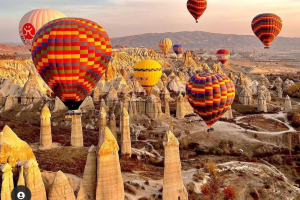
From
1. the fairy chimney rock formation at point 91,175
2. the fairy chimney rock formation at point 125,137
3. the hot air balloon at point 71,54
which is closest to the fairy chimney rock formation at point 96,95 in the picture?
the fairy chimney rock formation at point 125,137

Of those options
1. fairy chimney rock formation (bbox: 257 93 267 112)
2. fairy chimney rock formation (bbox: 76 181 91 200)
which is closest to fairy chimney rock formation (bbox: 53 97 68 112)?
fairy chimney rock formation (bbox: 257 93 267 112)

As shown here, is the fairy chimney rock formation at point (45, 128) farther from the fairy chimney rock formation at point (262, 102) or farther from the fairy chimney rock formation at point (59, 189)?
the fairy chimney rock formation at point (262, 102)

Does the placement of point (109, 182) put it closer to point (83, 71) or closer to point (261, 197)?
point (83, 71)

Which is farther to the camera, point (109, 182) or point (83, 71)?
point (83, 71)

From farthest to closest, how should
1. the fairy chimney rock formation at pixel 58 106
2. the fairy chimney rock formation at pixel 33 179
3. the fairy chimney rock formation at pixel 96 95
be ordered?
the fairy chimney rock formation at pixel 96 95 → the fairy chimney rock formation at pixel 58 106 → the fairy chimney rock formation at pixel 33 179

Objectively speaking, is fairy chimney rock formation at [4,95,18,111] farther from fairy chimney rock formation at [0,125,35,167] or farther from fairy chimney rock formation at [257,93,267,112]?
fairy chimney rock formation at [257,93,267,112]

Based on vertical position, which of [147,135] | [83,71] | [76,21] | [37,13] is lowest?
[147,135]

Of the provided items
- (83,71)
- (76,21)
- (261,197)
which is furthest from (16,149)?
(261,197)

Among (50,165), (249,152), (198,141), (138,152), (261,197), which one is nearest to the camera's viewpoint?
(50,165)
